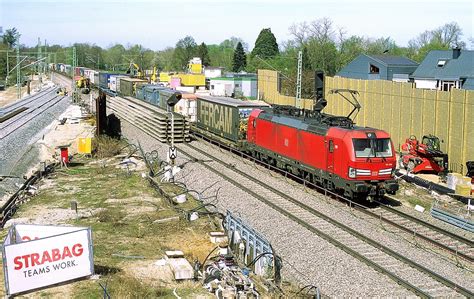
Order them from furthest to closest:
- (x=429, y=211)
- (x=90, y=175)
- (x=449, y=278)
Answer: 1. (x=90, y=175)
2. (x=429, y=211)
3. (x=449, y=278)

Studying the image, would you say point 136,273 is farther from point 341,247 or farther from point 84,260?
point 341,247

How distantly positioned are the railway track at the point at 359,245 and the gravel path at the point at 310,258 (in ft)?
0.80

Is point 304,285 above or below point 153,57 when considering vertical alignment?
below

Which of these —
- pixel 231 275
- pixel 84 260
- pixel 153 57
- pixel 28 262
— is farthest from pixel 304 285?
pixel 153 57

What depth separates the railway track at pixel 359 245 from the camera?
15.4 meters

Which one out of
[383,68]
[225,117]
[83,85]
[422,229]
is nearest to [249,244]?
[422,229]

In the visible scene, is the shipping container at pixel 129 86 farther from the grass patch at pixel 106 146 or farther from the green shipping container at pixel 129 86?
the grass patch at pixel 106 146

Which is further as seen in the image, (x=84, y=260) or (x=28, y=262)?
(x=84, y=260)

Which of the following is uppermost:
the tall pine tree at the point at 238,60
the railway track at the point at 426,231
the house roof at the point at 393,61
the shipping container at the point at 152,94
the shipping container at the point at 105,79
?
the tall pine tree at the point at 238,60

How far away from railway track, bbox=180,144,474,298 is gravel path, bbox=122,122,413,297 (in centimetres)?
25

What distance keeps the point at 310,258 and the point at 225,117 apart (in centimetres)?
2148

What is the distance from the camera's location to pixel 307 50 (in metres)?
93.3

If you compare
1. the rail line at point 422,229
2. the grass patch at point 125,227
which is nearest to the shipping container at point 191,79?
the grass patch at point 125,227

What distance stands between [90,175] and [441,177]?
19.2m
